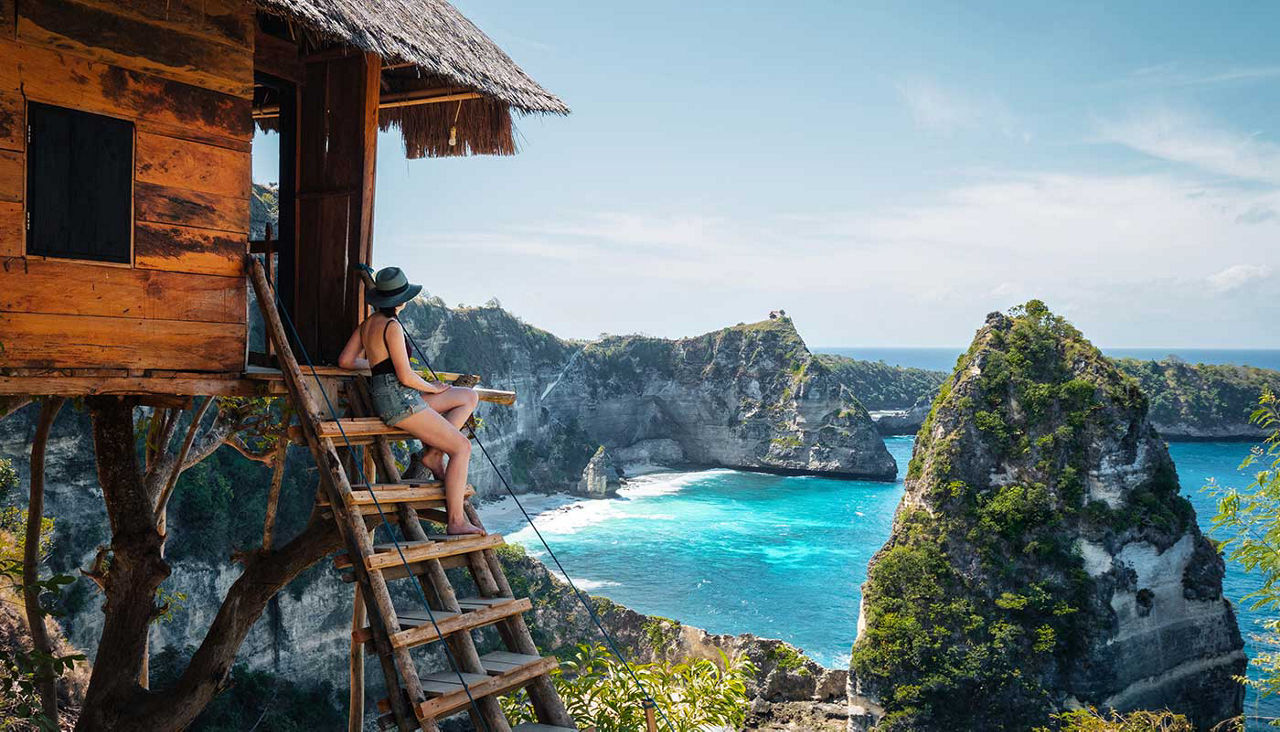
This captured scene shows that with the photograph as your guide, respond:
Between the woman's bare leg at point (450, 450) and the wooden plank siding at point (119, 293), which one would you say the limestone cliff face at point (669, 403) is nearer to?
the wooden plank siding at point (119, 293)

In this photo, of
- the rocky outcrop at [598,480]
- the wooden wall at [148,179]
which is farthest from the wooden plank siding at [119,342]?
the rocky outcrop at [598,480]

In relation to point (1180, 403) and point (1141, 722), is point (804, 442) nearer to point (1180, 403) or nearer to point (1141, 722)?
point (1180, 403)

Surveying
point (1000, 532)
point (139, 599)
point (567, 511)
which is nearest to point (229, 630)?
point (139, 599)

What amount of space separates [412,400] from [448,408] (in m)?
0.38

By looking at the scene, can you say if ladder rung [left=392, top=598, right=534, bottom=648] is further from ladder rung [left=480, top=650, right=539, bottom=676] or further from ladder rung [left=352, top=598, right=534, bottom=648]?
ladder rung [left=480, top=650, right=539, bottom=676]

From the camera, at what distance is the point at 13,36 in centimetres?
484

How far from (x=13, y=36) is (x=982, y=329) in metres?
47.5

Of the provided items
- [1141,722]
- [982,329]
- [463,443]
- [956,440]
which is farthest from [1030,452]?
[463,443]

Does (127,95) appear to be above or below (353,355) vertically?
above

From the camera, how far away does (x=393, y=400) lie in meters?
5.65

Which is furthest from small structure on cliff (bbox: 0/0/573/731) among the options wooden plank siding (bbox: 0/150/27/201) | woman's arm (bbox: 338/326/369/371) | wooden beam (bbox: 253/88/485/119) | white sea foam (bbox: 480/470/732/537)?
white sea foam (bbox: 480/470/732/537)

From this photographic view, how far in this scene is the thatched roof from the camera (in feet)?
18.7

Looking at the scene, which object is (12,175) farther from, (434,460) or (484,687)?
(484,687)

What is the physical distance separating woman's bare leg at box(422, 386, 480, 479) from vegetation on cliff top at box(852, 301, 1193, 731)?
110ft
